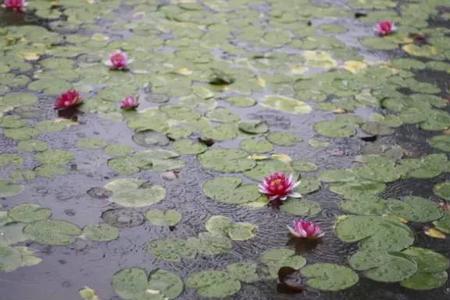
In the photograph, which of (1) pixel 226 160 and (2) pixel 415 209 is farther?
(1) pixel 226 160

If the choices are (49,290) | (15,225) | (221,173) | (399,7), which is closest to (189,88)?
(221,173)

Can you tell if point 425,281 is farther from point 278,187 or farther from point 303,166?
point 303,166

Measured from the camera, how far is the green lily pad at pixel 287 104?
339 centimetres

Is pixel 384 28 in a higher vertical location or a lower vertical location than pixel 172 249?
higher

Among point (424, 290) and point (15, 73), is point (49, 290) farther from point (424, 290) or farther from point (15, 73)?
point (15, 73)

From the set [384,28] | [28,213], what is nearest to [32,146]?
[28,213]

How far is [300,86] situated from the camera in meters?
3.61

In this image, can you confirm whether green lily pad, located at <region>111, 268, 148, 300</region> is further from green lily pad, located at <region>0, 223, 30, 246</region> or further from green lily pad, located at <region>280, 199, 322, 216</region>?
green lily pad, located at <region>280, 199, 322, 216</region>

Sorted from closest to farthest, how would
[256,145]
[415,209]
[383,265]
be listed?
[383,265] < [415,209] < [256,145]

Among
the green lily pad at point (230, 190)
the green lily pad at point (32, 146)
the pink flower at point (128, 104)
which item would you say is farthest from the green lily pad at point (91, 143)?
the green lily pad at point (230, 190)

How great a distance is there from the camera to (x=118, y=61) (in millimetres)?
3652

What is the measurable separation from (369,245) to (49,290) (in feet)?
3.65

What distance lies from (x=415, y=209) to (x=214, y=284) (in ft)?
2.98

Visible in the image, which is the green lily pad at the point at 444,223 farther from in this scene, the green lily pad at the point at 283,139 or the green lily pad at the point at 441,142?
the green lily pad at the point at 283,139
